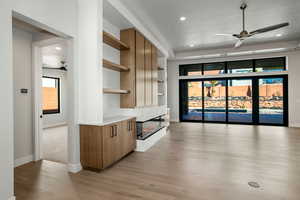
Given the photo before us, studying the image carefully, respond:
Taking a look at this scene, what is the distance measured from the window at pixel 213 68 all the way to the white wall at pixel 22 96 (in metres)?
7.13

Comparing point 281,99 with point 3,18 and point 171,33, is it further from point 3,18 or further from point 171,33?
point 3,18

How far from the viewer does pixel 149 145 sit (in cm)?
436

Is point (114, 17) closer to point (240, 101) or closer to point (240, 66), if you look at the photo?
point (240, 66)

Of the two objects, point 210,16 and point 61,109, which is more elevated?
point 210,16

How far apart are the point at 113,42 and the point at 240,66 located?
253 inches

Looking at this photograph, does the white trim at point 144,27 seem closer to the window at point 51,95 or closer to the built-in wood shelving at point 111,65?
the built-in wood shelving at point 111,65

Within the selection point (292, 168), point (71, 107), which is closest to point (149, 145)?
point (71, 107)

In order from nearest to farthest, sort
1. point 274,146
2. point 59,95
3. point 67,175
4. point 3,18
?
point 3,18 → point 67,175 → point 274,146 → point 59,95

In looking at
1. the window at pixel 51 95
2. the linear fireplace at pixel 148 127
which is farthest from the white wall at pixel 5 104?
the window at pixel 51 95

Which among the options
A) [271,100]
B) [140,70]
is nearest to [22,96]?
[140,70]

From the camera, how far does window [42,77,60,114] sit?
759 cm

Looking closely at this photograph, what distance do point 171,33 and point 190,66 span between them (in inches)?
124

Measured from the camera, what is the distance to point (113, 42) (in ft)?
12.2

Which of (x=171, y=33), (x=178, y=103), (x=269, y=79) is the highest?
(x=171, y=33)
